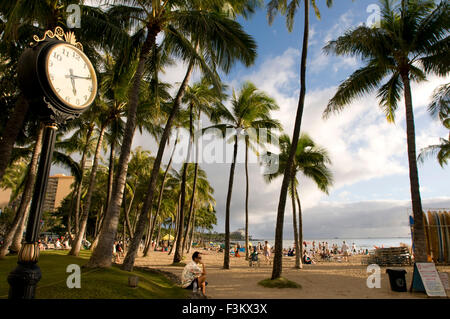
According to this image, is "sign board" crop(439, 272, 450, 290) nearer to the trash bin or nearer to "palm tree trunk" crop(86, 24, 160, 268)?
the trash bin

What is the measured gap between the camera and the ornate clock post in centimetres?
264

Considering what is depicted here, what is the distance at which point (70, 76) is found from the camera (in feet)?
10.8

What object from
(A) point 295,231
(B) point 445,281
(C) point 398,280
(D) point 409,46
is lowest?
(C) point 398,280

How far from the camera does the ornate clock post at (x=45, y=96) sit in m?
2.64

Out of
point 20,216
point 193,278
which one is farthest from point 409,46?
point 20,216

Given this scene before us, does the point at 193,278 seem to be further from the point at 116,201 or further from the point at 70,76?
the point at 70,76

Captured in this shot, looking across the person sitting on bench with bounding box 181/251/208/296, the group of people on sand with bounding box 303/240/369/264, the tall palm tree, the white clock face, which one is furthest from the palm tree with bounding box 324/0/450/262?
the group of people on sand with bounding box 303/240/369/264

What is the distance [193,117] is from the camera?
21.4 m

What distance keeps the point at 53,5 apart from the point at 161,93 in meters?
7.35

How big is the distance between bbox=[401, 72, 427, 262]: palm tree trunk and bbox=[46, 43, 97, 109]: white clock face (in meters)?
10.9

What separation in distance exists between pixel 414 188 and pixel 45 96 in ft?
37.3

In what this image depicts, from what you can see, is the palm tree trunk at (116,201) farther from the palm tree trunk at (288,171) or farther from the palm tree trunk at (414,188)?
the palm tree trunk at (414,188)

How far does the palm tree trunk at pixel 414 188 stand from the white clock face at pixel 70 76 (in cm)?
1089
